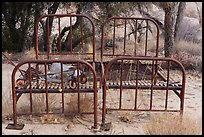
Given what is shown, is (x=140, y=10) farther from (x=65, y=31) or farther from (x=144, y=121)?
(x=144, y=121)

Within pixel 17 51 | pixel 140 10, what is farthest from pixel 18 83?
pixel 140 10

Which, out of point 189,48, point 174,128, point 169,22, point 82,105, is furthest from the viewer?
point 189,48

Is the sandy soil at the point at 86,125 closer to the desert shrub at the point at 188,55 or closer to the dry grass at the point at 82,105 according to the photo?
the dry grass at the point at 82,105

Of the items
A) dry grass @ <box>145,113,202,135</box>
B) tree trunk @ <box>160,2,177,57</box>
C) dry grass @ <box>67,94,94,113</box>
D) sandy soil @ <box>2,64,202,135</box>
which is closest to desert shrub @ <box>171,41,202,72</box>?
tree trunk @ <box>160,2,177,57</box>

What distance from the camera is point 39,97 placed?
16.3 feet

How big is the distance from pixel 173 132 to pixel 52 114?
1.50m

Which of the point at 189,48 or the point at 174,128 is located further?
the point at 189,48

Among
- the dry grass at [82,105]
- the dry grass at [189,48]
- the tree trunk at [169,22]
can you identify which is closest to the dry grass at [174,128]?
the dry grass at [82,105]

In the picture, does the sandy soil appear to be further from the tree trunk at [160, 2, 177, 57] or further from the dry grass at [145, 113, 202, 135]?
the tree trunk at [160, 2, 177, 57]

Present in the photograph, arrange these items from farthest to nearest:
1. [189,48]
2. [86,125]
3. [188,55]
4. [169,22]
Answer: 1. [189,48]
2. [188,55]
3. [169,22]
4. [86,125]

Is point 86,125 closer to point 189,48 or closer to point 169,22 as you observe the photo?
point 169,22

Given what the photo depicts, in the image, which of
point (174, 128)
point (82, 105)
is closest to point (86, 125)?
point (82, 105)

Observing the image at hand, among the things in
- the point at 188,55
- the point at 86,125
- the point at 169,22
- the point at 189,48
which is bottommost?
the point at 86,125

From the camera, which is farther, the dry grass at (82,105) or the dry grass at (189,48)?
the dry grass at (189,48)
